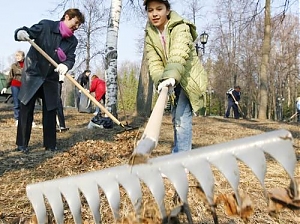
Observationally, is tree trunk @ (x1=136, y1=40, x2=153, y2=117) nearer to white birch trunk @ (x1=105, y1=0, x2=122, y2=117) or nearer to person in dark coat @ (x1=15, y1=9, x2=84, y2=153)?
white birch trunk @ (x1=105, y1=0, x2=122, y2=117)

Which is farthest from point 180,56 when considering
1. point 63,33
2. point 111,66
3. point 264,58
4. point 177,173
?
point 264,58

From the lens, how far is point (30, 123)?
492 cm

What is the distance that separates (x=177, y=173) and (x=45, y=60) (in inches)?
150

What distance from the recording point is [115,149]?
4.70 m

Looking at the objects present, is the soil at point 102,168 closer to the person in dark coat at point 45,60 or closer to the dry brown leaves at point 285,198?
the dry brown leaves at point 285,198

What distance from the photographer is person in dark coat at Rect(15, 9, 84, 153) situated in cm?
473

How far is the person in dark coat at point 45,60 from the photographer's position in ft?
15.5

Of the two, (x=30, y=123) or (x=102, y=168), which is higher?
(x=30, y=123)

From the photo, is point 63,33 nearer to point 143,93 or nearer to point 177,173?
point 177,173

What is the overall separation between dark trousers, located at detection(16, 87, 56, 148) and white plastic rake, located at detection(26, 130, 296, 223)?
11.6 ft

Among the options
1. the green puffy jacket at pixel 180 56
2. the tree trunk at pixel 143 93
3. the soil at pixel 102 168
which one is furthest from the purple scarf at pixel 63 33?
the tree trunk at pixel 143 93

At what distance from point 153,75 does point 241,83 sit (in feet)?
125

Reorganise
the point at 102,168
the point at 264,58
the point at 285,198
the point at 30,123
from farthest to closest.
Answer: the point at 264,58, the point at 30,123, the point at 102,168, the point at 285,198

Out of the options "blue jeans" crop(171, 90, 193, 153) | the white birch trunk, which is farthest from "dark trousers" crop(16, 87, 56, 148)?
the white birch trunk
